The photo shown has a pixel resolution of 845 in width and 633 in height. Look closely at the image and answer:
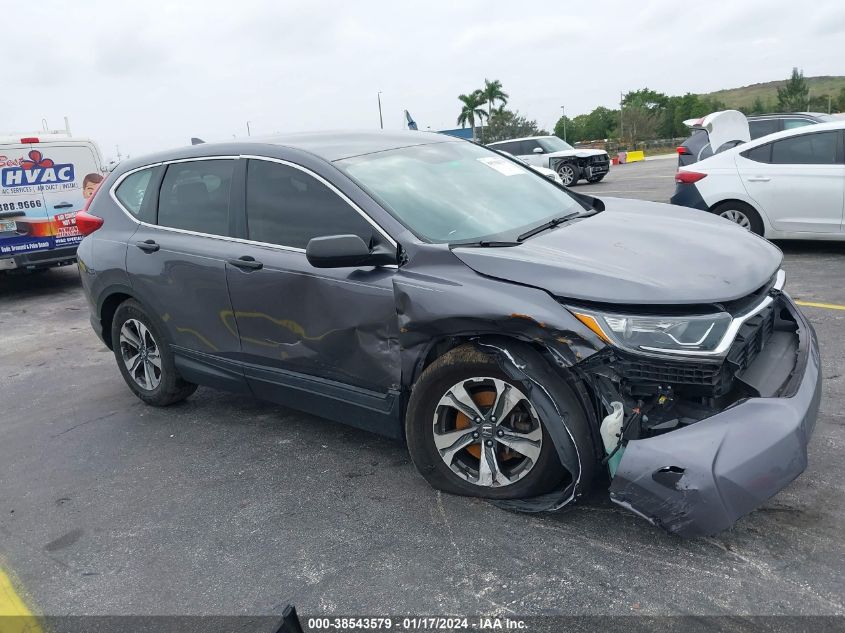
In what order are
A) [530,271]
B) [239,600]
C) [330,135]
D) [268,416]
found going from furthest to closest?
[268,416]
[330,135]
[530,271]
[239,600]

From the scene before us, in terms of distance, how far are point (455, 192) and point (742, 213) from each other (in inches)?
220

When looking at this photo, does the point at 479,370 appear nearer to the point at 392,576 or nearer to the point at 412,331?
the point at 412,331

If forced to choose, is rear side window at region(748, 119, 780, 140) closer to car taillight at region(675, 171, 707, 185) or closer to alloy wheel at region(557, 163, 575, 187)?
car taillight at region(675, 171, 707, 185)

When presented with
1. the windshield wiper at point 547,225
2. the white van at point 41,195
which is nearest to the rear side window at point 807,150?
the windshield wiper at point 547,225

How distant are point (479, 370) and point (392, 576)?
2.96 ft

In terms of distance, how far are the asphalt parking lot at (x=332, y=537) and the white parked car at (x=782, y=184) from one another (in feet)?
11.6

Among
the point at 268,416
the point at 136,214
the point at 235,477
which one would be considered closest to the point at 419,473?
the point at 235,477

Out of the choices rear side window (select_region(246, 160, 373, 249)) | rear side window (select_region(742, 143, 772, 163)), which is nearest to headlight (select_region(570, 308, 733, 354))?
rear side window (select_region(246, 160, 373, 249))

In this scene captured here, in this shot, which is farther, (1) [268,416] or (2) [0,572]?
(1) [268,416]

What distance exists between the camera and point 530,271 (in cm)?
295

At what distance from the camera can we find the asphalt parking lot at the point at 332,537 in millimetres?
2613

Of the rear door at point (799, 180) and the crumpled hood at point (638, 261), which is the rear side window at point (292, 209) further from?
the rear door at point (799, 180)

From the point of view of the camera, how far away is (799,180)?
7680 mm

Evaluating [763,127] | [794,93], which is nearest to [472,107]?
[794,93]
